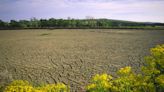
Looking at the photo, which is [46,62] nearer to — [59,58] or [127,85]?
[59,58]

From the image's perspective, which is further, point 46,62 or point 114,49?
point 114,49

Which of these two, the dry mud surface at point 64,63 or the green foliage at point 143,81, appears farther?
the dry mud surface at point 64,63

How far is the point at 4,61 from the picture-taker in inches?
698

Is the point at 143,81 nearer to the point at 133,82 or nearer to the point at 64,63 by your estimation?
the point at 133,82

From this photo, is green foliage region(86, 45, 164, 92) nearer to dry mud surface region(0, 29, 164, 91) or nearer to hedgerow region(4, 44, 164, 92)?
hedgerow region(4, 44, 164, 92)

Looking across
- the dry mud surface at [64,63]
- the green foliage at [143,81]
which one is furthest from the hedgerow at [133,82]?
the dry mud surface at [64,63]

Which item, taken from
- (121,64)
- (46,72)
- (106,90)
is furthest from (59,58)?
(106,90)

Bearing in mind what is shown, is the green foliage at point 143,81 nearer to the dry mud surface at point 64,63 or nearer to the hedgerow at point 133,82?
the hedgerow at point 133,82

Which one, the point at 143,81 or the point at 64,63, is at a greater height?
the point at 143,81

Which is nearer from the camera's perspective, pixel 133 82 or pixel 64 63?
pixel 133 82

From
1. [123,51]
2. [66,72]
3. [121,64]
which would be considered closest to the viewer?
[66,72]

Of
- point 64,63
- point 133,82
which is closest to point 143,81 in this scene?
point 133,82

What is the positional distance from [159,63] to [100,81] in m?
1.34

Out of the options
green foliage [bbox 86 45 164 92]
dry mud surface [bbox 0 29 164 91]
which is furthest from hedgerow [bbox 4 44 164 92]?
dry mud surface [bbox 0 29 164 91]
